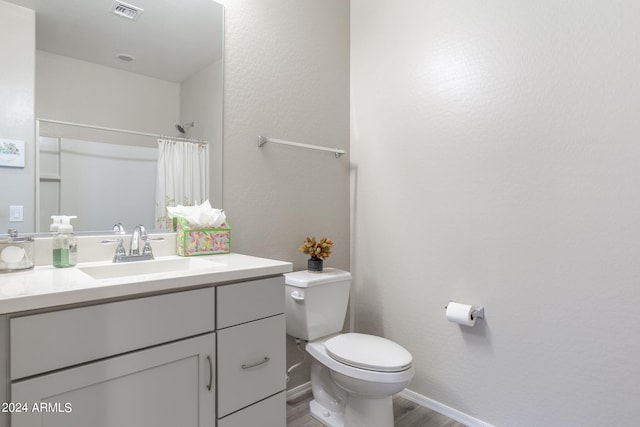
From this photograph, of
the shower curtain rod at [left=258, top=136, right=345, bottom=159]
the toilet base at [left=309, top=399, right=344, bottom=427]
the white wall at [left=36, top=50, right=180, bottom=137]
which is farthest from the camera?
the shower curtain rod at [left=258, top=136, right=345, bottom=159]

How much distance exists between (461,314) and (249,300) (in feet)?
3.39

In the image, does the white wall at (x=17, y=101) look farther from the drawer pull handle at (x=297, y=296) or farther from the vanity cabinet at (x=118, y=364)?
the drawer pull handle at (x=297, y=296)

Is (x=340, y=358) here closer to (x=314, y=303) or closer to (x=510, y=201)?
(x=314, y=303)

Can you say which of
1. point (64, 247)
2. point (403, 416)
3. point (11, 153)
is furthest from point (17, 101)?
Answer: point (403, 416)

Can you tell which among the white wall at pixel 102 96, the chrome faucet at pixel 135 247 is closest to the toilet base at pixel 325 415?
the chrome faucet at pixel 135 247

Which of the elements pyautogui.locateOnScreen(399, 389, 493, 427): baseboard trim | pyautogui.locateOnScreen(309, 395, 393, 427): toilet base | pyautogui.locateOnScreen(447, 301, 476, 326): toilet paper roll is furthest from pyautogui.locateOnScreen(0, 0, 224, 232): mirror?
pyautogui.locateOnScreen(399, 389, 493, 427): baseboard trim

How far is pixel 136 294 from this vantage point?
91 centimetres

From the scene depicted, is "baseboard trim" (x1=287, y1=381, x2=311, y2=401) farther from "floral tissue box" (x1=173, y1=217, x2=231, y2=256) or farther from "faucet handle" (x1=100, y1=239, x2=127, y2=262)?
"faucet handle" (x1=100, y1=239, x2=127, y2=262)

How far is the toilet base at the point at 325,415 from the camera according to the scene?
5.50 feet

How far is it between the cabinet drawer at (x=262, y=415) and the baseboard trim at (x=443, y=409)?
968 millimetres

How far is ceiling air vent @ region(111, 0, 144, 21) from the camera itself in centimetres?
138

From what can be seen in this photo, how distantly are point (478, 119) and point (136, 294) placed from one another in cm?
163

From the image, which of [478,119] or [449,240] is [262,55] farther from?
[449,240]

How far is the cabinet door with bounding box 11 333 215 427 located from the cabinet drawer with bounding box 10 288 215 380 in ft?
0.08
